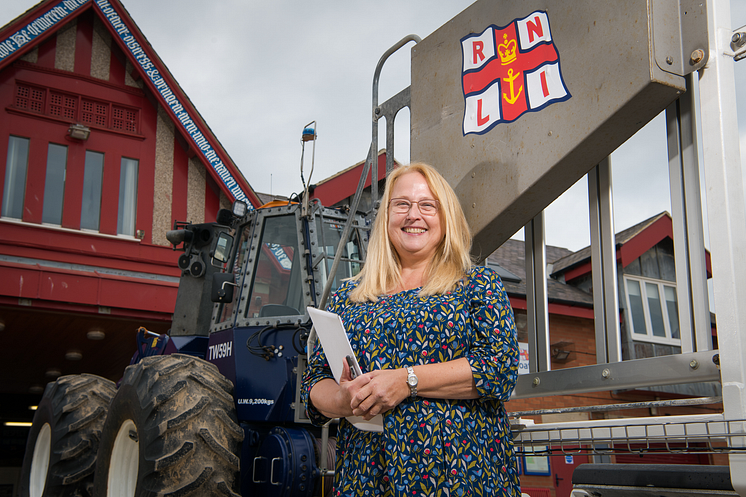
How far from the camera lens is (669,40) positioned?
1863mm

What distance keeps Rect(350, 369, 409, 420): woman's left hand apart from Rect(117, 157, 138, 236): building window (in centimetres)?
947

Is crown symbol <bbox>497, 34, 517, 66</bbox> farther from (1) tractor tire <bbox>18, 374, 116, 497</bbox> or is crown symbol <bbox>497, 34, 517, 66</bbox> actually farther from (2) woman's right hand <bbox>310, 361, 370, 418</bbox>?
(1) tractor tire <bbox>18, 374, 116, 497</bbox>

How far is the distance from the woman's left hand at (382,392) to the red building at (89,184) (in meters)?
8.65

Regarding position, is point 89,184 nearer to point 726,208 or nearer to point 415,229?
point 415,229

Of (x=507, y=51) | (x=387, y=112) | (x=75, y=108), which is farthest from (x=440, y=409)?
(x=75, y=108)

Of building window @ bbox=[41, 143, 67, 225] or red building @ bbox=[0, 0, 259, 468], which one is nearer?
red building @ bbox=[0, 0, 259, 468]

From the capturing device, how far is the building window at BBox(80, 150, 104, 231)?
1016cm

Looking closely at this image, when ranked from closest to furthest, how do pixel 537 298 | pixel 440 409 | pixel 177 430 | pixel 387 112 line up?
pixel 440 409
pixel 537 298
pixel 387 112
pixel 177 430

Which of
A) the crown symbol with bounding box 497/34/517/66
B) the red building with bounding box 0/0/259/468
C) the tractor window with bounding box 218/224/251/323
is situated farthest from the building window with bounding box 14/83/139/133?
the crown symbol with bounding box 497/34/517/66

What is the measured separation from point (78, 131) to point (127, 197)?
1233 mm

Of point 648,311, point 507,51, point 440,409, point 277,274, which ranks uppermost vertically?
point 648,311

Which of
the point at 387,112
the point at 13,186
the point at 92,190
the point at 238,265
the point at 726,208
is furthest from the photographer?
the point at 92,190

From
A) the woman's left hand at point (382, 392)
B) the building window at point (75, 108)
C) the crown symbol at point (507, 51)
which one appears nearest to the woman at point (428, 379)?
the woman's left hand at point (382, 392)

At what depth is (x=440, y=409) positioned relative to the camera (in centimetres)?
181
